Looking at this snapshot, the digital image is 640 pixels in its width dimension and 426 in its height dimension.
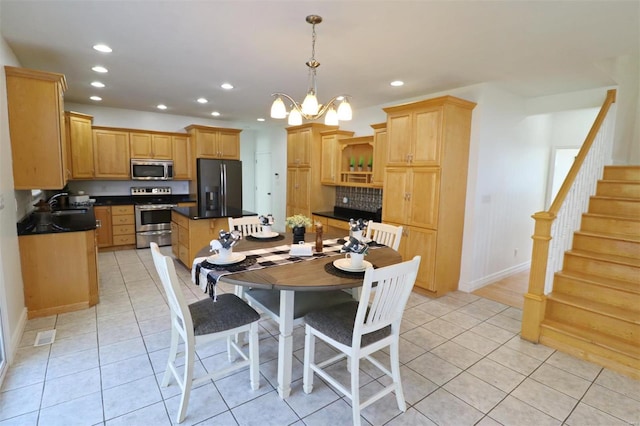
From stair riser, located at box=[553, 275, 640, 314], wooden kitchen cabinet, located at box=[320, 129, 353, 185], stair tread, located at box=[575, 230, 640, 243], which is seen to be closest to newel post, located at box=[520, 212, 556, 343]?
stair riser, located at box=[553, 275, 640, 314]

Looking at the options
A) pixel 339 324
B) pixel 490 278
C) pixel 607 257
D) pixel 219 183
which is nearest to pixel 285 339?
pixel 339 324

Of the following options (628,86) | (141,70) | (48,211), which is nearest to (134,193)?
(48,211)

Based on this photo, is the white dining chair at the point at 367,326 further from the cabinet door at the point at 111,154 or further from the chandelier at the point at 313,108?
the cabinet door at the point at 111,154

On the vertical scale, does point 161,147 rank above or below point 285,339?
above

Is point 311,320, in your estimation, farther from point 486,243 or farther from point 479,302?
point 486,243

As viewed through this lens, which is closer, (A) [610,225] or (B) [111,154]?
(A) [610,225]

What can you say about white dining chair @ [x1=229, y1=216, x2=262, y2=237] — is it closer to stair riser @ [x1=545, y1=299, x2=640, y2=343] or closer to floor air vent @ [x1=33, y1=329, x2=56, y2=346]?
floor air vent @ [x1=33, y1=329, x2=56, y2=346]

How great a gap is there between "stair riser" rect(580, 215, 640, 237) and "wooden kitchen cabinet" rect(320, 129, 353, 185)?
127 inches

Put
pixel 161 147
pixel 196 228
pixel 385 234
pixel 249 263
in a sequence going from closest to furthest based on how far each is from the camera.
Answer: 1. pixel 249 263
2. pixel 385 234
3. pixel 196 228
4. pixel 161 147

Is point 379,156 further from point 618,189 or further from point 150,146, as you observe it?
point 150,146

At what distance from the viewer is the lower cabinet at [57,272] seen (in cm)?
303

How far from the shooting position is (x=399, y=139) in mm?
4023

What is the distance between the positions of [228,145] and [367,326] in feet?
18.0

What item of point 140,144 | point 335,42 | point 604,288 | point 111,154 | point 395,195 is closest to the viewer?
point 335,42
